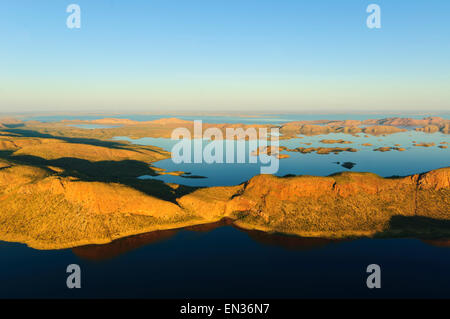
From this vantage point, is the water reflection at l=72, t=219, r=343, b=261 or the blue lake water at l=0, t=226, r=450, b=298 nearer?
Answer: the blue lake water at l=0, t=226, r=450, b=298

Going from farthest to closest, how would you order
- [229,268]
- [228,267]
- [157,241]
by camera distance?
[157,241] → [228,267] → [229,268]

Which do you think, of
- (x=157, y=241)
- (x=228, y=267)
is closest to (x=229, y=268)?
(x=228, y=267)

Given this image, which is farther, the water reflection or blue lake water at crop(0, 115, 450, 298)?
the water reflection

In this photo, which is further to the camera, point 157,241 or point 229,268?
Answer: point 157,241

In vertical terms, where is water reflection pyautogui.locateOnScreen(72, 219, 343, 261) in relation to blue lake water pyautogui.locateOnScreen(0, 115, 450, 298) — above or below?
above

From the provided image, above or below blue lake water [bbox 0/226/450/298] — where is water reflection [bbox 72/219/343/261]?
above

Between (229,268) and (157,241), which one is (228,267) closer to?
(229,268)

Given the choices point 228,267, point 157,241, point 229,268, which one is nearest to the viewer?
point 229,268
